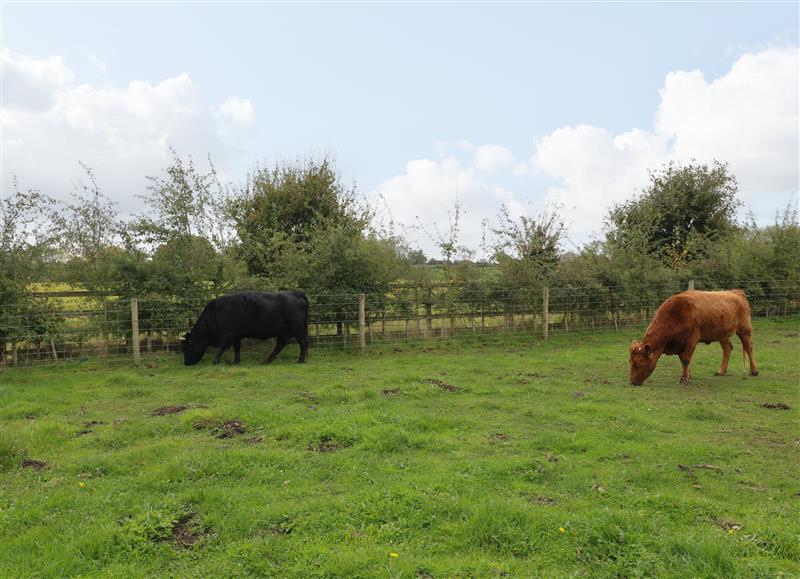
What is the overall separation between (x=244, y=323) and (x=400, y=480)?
7472 millimetres

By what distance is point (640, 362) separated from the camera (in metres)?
9.10

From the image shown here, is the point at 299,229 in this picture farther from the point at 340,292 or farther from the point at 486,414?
the point at 486,414

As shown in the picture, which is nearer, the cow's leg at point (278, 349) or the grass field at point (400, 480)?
the grass field at point (400, 480)

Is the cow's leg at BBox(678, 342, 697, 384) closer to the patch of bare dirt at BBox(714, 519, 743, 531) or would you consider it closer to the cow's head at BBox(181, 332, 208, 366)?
the patch of bare dirt at BBox(714, 519, 743, 531)

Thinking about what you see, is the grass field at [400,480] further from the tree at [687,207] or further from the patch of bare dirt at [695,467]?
the tree at [687,207]

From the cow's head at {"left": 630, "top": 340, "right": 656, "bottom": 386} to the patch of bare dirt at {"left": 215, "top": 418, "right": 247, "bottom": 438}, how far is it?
6.25 m

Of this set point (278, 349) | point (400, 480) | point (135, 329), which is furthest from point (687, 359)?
point (135, 329)

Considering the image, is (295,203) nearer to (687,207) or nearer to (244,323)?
(244,323)

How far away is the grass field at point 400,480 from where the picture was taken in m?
3.59

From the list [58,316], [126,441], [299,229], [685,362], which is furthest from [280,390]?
[299,229]

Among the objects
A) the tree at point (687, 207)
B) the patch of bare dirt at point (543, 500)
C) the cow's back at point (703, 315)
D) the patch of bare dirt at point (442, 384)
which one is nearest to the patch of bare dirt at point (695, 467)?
the patch of bare dirt at point (543, 500)

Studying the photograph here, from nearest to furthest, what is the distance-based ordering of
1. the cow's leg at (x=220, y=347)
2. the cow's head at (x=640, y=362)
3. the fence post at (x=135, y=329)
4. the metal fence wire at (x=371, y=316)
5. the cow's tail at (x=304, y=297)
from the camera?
the cow's head at (x=640, y=362) → the metal fence wire at (x=371, y=316) → the fence post at (x=135, y=329) → the cow's leg at (x=220, y=347) → the cow's tail at (x=304, y=297)

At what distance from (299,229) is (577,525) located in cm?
1669

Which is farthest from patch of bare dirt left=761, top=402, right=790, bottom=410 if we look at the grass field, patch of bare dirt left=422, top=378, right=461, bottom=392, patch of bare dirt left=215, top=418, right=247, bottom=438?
patch of bare dirt left=215, top=418, right=247, bottom=438
